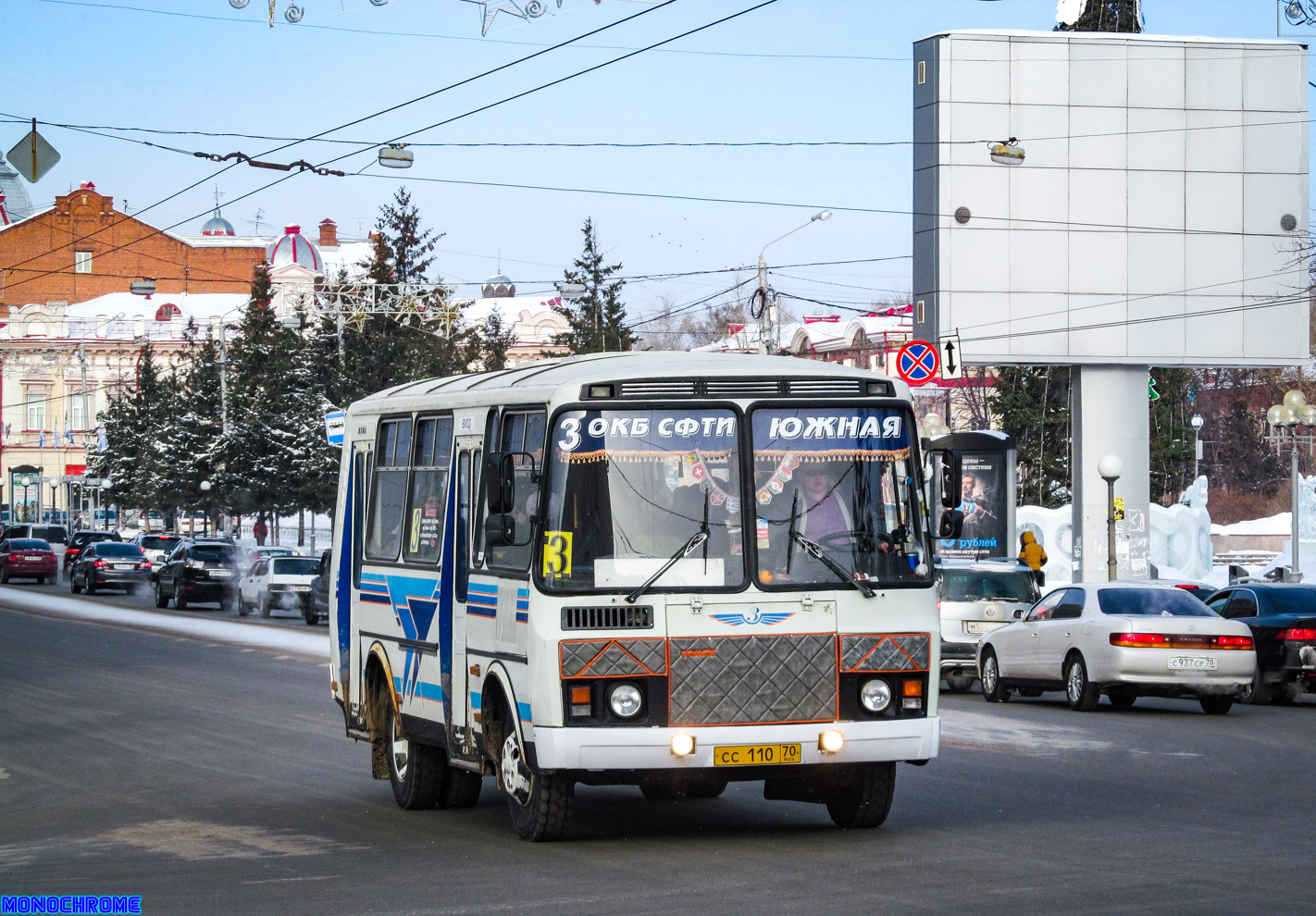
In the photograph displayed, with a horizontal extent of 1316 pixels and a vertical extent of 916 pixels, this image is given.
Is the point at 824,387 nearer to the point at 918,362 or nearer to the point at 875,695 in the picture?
the point at 875,695

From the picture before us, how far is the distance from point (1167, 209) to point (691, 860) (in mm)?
31603

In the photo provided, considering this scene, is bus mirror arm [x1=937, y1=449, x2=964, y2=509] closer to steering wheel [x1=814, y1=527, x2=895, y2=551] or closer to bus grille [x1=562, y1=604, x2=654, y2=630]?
steering wheel [x1=814, y1=527, x2=895, y2=551]

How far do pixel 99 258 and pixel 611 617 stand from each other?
123720 mm

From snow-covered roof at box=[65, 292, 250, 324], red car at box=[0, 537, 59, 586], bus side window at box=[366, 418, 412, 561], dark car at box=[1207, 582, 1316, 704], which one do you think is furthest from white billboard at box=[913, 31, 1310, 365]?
snow-covered roof at box=[65, 292, 250, 324]

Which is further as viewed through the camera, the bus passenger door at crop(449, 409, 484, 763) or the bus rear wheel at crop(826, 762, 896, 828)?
the bus passenger door at crop(449, 409, 484, 763)

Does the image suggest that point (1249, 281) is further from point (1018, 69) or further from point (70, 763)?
point (70, 763)

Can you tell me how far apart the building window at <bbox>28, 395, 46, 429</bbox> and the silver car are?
9643cm

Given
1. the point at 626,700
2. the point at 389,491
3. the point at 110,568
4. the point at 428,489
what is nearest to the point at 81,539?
the point at 110,568

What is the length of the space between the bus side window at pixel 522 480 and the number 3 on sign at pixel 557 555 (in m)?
0.17

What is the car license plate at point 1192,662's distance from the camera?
19.3 metres

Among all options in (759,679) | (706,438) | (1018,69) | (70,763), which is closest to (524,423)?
(706,438)

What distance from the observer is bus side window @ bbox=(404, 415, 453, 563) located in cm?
1183

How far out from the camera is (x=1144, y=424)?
39344 millimetres

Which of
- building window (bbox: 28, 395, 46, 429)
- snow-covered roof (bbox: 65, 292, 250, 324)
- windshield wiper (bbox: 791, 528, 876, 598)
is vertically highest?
snow-covered roof (bbox: 65, 292, 250, 324)
